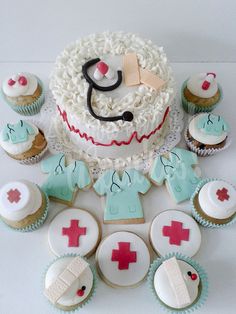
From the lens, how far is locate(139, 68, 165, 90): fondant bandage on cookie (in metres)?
1.61

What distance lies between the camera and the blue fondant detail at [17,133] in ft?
5.57

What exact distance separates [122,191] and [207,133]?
0.43 m

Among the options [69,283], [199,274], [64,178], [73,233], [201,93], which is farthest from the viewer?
[201,93]

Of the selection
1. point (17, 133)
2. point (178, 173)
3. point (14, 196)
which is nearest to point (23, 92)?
point (17, 133)

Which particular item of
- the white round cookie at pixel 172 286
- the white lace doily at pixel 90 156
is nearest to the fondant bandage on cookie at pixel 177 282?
Answer: the white round cookie at pixel 172 286

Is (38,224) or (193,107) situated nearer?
(38,224)

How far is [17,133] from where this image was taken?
5.60 ft

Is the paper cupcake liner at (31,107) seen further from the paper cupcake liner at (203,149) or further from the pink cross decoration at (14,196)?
the paper cupcake liner at (203,149)

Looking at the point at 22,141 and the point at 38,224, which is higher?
the point at 22,141

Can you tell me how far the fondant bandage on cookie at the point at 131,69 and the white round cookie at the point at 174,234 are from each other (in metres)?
0.54

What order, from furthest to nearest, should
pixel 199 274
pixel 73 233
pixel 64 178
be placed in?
1. pixel 64 178
2. pixel 73 233
3. pixel 199 274

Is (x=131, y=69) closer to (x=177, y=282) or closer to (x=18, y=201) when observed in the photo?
(x=18, y=201)

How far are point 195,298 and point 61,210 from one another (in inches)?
24.8

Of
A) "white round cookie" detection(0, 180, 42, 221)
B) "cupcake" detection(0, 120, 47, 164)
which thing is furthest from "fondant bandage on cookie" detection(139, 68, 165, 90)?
"white round cookie" detection(0, 180, 42, 221)
